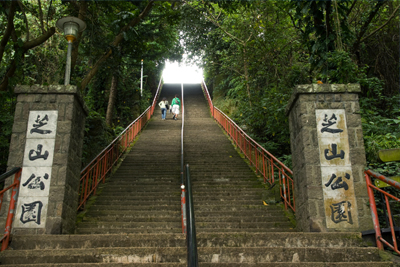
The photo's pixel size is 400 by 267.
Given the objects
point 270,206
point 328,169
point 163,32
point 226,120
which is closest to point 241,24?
point 163,32

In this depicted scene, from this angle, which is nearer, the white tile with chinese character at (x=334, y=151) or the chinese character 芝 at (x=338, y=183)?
the chinese character 芝 at (x=338, y=183)

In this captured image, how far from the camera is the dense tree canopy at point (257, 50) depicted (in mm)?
6160

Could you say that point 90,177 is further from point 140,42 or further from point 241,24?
point 241,24

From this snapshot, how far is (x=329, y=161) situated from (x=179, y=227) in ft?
8.56

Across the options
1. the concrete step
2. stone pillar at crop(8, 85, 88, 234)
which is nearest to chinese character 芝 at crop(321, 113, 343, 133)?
the concrete step

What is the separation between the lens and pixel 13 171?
416cm

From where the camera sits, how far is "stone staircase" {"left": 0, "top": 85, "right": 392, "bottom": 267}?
11.4 ft

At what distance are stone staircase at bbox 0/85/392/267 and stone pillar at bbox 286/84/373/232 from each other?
1.09 ft

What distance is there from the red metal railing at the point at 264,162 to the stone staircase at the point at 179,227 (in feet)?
0.97

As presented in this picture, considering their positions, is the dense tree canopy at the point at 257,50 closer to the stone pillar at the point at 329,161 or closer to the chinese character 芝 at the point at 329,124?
the stone pillar at the point at 329,161

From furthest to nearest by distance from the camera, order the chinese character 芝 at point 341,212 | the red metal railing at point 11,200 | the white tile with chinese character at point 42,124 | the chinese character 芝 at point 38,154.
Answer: the white tile with chinese character at point 42,124 < the chinese character 芝 at point 38,154 < the chinese character 芝 at point 341,212 < the red metal railing at point 11,200

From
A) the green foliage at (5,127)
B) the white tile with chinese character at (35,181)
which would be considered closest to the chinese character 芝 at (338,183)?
the white tile with chinese character at (35,181)

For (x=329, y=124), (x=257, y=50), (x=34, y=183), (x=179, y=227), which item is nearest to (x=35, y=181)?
(x=34, y=183)

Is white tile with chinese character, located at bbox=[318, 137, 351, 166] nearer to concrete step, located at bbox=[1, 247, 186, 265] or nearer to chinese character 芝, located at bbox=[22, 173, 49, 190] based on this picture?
concrete step, located at bbox=[1, 247, 186, 265]
